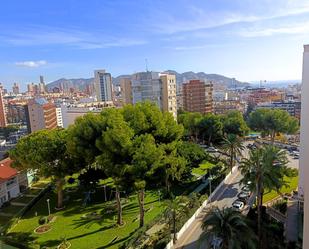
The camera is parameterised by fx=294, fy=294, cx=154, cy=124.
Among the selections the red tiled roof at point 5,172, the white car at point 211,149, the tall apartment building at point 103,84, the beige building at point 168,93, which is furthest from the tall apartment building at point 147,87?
the tall apartment building at point 103,84

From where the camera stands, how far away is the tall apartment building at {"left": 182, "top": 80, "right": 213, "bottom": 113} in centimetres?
9819

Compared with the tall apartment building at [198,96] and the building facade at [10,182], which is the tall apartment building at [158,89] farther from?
the building facade at [10,182]

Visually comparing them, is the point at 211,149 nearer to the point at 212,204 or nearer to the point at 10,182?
the point at 212,204

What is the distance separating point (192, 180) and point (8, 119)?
120191 mm

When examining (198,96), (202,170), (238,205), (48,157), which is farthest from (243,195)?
(198,96)

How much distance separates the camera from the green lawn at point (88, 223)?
77.4 feet

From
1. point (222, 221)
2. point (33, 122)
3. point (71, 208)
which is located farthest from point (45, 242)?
point (33, 122)

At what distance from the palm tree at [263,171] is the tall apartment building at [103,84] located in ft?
492

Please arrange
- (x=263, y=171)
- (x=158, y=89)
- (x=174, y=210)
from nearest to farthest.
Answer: (x=263, y=171), (x=174, y=210), (x=158, y=89)

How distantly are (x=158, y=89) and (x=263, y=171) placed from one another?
54.9m

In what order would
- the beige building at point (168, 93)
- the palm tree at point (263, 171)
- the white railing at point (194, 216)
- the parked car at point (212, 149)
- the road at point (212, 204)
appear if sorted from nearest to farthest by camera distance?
the palm tree at point (263, 171)
the white railing at point (194, 216)
the road at point (212, 204)
the parked car at point (212, 149)
the beige building at point (168, 93)

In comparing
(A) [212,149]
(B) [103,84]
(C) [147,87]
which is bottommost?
(A) [212,149]

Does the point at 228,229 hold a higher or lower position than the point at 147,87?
lower

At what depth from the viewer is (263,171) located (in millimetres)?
19797
